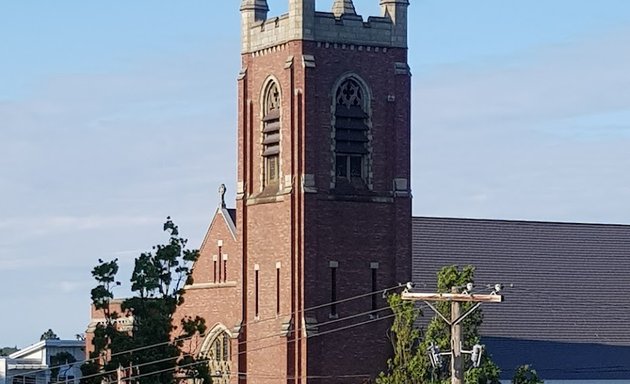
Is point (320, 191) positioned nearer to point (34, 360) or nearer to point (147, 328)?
point (147, 328)

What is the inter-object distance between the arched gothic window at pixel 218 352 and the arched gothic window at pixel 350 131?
31.0 ft

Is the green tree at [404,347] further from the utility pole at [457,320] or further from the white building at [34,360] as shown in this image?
the white building at [34,360]

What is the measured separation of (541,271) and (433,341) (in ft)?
65.0

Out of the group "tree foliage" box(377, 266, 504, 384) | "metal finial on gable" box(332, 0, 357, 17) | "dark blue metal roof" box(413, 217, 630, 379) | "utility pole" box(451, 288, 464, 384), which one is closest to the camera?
"utility pole" box(451, 288, 464, 384)

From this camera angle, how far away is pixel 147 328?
59.7 m

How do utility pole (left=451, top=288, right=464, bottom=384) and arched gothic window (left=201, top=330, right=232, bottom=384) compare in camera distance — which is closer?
utility pole (left=451, top=288, right=464, bottom=384)

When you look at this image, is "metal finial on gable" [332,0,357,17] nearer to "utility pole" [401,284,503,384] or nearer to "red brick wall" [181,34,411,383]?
"red brick wall" [181,34,411,383]

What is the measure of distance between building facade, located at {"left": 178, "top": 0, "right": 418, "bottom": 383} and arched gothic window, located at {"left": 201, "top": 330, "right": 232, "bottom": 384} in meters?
2.74

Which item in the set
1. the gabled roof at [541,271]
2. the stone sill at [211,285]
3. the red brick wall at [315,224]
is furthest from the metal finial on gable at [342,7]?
the stone sill at [211,285]

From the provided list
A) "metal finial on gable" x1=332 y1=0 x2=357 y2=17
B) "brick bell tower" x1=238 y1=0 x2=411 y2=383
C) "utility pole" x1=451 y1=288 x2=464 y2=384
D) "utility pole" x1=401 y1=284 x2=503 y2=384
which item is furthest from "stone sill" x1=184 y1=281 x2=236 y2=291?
"utility pole" x1=451 y1=288 x2=464 y2=384

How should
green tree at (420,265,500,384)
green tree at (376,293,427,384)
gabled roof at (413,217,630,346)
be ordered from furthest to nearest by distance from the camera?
gabled roof at (413,217,630,346)
green tree at (376,293,427,384)
green tree at (420,265,500,384)

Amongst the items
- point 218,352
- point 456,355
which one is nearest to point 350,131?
point 218,352

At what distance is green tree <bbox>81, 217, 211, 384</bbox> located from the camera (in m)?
59.4

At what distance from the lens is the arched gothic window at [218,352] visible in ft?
228
